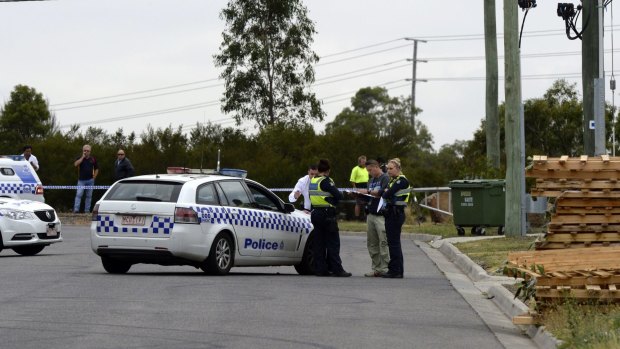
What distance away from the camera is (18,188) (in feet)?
103

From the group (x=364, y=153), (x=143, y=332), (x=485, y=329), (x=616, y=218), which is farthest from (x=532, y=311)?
(x=364, y=153)

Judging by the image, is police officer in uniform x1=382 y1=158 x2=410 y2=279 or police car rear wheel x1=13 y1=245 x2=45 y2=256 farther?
police car rear wheel x1=13 y1=245 x2=45 y2=256

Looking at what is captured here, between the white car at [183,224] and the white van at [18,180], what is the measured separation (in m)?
12.6

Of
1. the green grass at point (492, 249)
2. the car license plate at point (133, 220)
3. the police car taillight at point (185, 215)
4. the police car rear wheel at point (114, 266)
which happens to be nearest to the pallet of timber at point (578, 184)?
the green grass at point (492, 249)

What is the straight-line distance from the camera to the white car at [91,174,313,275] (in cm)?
1830

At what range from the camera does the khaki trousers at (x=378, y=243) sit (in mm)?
19953

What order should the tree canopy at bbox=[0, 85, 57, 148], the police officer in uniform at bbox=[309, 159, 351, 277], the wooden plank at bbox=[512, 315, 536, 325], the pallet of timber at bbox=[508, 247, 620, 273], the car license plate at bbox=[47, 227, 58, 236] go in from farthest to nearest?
the tree canopy at bbox=[0, 85, 57, 148] → the car license plate at bbox=[47, 227, 58, 236] → the police officer in uniform at bbox=[309, 159, 351, 277] → the pallet of timber at bbox=[508, 247, 620, 273] → the wooden plank at bbox=[512, 315, 536, 325]

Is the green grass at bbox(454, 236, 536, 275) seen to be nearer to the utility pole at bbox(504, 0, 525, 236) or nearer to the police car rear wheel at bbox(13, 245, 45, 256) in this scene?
the utility pole at bbox(504, 0, 525, 236)

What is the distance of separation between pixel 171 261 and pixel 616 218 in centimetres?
660

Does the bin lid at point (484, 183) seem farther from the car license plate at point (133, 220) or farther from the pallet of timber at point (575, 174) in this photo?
the pallet of timber at point (575, 174)

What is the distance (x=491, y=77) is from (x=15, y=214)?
1639 centimetres

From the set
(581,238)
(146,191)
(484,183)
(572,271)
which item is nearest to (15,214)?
(146,191)

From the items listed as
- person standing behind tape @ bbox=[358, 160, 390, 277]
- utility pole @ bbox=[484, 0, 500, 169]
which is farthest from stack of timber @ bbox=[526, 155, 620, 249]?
utility pole @ bbox=[484, 0, 500, 169]

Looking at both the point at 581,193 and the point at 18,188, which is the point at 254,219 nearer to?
the point at 581,193
